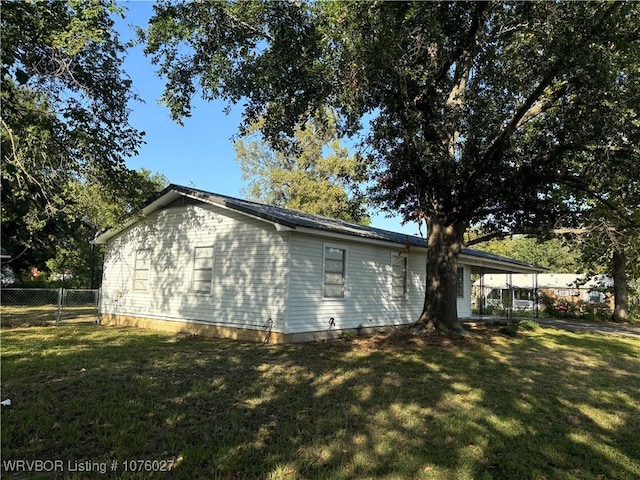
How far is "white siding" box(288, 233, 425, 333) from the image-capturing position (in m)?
11.1

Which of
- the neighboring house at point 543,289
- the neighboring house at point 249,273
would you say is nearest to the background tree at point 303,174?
the neighboring house at point 543,289

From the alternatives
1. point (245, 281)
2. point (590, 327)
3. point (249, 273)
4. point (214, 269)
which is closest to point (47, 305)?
point (214, 269)

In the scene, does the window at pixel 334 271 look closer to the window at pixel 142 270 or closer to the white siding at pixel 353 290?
the white siding at pixel 353 290

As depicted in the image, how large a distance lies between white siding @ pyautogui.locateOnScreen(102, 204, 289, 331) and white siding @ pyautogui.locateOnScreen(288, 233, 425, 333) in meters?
0.45

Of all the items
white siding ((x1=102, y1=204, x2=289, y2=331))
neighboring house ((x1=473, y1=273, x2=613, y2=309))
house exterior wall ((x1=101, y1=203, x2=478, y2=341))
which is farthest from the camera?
neighboring house ((x1=473, y1=273, x2=613, y2=309))

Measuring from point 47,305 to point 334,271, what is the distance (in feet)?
67.6

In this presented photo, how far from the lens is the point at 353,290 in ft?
42.0

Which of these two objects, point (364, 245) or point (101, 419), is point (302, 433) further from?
point (364, 245)

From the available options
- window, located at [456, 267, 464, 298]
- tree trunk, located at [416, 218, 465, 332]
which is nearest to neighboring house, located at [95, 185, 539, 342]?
tree trunk, located at [416, 218, 465, 332]

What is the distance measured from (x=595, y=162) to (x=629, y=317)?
15.3 meters

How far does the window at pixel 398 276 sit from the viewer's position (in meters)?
14.6

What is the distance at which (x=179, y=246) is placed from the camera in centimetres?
1338

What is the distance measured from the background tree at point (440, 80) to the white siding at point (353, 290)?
1707 millimetres

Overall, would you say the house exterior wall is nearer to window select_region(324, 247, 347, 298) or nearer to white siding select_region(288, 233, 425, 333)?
white siding select_region(288, 233, 425, 333)
